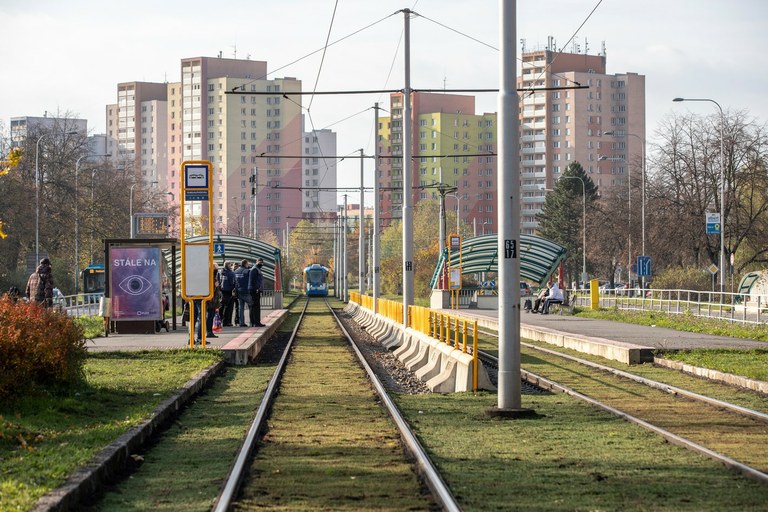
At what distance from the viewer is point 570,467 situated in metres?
10.0

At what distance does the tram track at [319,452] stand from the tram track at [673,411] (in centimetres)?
264

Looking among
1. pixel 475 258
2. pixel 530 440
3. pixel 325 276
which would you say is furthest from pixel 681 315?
pixel 325 276

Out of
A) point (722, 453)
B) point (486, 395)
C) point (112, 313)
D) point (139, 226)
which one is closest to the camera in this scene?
point (722, 453)

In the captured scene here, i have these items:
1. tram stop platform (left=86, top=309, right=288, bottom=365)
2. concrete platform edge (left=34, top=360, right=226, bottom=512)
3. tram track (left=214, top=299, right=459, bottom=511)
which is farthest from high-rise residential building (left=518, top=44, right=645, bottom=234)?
concrete platform edge (left=34, top=360, right=226, bottom=512)

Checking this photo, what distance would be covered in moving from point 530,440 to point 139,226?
4620 cm

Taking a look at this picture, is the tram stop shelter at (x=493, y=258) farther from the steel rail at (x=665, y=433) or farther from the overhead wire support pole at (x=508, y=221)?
the overhead wire support pole at (x=508, y=221)

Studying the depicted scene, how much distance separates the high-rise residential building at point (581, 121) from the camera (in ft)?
566

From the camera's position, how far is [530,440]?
11.8m

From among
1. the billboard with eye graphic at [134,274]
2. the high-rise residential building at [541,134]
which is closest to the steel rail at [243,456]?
the billboard with eye graphic at [134,274]

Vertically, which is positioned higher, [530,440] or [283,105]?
[283,105]

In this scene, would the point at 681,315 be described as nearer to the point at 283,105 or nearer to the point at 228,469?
the point at 228,469

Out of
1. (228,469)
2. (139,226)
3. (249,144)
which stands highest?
(249,144)

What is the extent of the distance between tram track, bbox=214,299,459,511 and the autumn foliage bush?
98.7 inches

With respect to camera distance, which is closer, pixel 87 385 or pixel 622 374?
pixel 87 385
